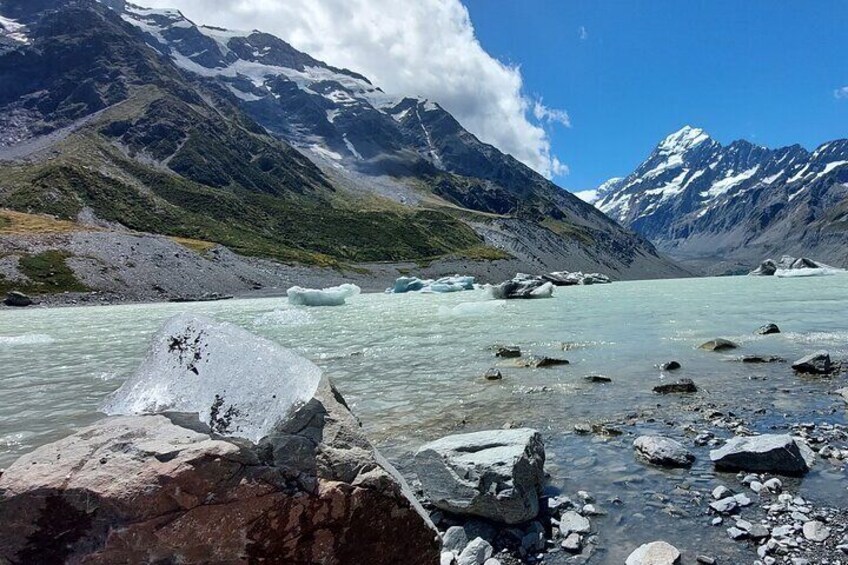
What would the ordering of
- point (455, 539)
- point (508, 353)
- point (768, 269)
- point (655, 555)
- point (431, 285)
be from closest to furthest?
point (655, 555) → point (455, 539) → point (508, 353) → point (431, 285) → point (768, 269)

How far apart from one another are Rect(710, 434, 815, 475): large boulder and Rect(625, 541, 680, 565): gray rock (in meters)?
3.24

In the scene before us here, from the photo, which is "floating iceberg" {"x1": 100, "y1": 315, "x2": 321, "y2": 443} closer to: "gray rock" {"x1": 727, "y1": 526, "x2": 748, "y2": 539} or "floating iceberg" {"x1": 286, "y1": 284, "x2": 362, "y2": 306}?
"gray rock" {"x1": 727, "y1": 526, "x2": 748, "y2": 539}

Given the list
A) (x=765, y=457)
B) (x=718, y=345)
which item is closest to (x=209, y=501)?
(x=765, y=457)

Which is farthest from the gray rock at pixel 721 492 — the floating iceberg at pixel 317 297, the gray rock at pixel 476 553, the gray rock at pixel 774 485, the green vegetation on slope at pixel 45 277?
the green vegetation on slope at pixel 45 277

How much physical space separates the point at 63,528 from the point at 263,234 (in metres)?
194

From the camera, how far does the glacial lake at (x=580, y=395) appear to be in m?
8.27

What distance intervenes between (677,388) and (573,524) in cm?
915

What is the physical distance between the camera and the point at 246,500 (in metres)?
4.65

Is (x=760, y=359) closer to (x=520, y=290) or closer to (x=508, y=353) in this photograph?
(x=508, y=353)

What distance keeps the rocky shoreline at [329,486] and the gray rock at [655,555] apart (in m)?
0.02

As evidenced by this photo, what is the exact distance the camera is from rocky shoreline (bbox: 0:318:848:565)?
4.46 metres

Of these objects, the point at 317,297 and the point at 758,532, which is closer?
the point at 758,532

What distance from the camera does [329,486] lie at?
16.1 ft

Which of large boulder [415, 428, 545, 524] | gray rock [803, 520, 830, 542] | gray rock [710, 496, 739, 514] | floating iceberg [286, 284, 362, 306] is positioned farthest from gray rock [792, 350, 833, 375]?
floating iceberg [286, 284, 362, 306]
